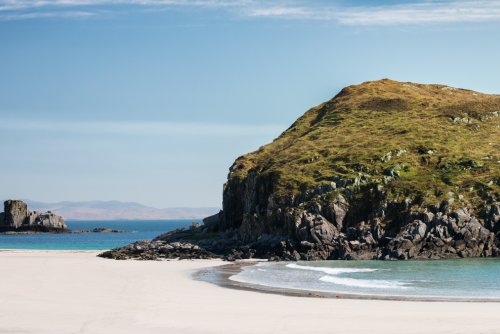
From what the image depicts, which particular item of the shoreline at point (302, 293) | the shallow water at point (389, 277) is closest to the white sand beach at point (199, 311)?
the shoreline at point (302, 293)

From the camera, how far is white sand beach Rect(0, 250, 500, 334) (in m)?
36.8

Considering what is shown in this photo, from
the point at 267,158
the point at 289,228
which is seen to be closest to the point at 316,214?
the point at 289,228

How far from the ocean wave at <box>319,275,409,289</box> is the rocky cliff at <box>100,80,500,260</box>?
26.3 metres

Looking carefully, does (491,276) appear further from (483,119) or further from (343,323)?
(483,119)

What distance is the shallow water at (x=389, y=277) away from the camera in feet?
176

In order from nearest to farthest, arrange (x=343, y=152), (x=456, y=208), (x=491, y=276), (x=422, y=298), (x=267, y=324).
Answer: (x=267, y=324)
(x=422, y=298)
(x=491, y=276)
(x=456, y=208)
(x=343, y=152)

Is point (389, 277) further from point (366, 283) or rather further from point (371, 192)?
point (371, 192)

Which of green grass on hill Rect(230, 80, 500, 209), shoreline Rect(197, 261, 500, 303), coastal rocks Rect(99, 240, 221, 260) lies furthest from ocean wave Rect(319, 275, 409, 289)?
coastal rocks Rect(99, 240, 221, 260)

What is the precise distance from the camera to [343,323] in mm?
38500

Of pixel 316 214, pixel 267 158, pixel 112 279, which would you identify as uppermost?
pixel 267 158

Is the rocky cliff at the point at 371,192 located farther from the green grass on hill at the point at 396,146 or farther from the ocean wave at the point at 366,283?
the ocean wave at the point at 366,283

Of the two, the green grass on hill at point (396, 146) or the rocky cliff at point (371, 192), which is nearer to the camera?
the rocky cliff at point (371, 192)

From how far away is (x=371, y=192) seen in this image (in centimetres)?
10225

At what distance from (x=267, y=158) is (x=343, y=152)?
17.9 m
